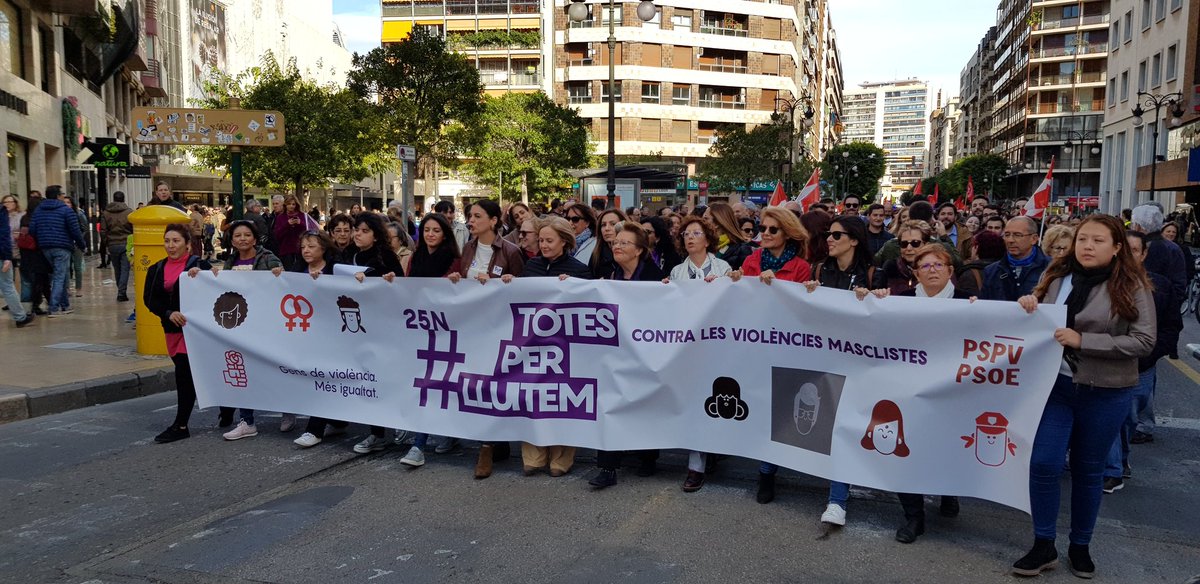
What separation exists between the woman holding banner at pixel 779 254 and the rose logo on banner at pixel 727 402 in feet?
1.12

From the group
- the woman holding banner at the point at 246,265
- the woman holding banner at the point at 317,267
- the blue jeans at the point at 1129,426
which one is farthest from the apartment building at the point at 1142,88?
the woman holding banner at the point at 246,265

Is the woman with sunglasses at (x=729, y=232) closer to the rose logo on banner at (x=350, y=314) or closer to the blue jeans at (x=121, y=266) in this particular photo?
the rose logo on banner at (x=350, y=314)

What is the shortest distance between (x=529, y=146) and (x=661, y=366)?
4463 cm

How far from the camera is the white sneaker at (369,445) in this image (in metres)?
6.33

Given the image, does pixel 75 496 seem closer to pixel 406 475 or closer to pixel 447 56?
pixel 406 475

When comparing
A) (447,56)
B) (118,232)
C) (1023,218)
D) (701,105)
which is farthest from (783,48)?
(1023,218)

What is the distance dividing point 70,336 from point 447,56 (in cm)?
2676

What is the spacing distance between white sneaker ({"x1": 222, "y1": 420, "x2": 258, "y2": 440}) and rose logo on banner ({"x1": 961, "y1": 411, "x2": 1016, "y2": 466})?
5.06 metres

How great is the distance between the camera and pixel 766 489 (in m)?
5.30

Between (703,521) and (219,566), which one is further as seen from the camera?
(703,521)

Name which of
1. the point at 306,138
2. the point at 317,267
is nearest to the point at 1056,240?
the point at 317,267

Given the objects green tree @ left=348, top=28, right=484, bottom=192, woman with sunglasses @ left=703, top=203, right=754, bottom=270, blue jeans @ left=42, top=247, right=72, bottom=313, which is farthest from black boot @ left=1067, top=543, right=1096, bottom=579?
green tree @ left=348, top=28, right=484, bottom=192

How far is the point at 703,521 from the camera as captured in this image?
495cm

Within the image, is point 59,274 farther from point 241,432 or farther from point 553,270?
point 553,270
